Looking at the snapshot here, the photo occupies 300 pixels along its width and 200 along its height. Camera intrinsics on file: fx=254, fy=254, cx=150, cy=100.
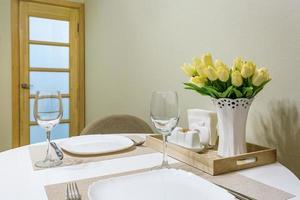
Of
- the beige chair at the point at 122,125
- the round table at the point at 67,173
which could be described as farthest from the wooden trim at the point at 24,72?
the round table at the point at 67,173

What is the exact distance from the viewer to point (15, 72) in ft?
9.24

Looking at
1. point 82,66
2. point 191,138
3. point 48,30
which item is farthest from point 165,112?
point 48,30

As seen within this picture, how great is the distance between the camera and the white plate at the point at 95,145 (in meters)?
0.97

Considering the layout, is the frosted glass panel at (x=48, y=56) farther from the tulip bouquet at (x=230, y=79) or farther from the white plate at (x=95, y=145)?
the tulip bouquet at (x=230, y=79)

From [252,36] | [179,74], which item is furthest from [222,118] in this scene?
[179,74]

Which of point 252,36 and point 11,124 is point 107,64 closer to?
point 11,124

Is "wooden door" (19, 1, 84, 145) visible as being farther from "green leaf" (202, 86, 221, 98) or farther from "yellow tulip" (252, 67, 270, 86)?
"yellow tulip" (252, 67, 270, 86)

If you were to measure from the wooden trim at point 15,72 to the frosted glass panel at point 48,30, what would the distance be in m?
0.16

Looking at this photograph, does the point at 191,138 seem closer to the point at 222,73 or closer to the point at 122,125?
the point at 222,73

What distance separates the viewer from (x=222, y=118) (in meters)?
0.86

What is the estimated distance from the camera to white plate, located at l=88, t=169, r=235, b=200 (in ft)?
1.86

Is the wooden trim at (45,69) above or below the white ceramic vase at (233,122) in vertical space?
above

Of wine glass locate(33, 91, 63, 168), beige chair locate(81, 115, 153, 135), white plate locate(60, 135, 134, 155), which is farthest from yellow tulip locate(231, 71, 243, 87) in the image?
beige chair locate(81, 115, 153, 135)

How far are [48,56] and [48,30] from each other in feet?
1.01
